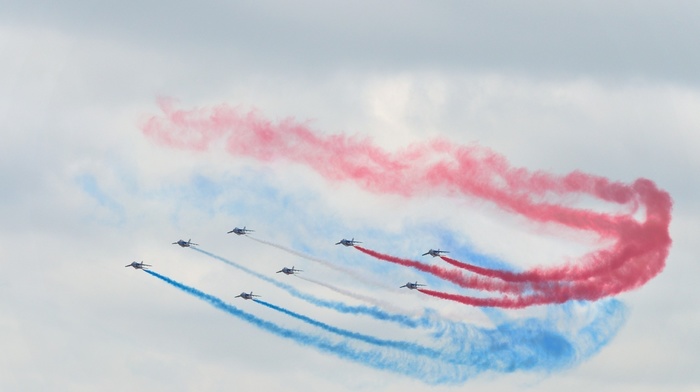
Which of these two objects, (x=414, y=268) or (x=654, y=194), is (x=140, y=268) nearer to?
(x=414, y=268)

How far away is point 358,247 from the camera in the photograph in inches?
6742

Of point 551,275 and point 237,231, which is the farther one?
point 237,231

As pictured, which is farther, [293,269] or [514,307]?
[293,269]

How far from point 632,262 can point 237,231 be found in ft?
104

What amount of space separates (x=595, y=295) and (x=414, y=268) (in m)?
13.9

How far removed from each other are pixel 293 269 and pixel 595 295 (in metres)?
26.8

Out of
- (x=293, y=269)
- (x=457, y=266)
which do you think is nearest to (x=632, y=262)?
(x=457, y=266)

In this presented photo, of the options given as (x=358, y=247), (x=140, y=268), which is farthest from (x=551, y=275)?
(x=140, y=268)

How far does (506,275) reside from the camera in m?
164

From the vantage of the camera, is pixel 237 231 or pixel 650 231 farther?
pixel 237 231

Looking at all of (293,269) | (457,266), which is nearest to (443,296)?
(457,266)

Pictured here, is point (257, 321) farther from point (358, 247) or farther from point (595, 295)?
point (595, 295)

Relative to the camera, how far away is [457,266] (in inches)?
6550

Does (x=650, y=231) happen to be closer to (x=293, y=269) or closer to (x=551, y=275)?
(x=551, y=275)
